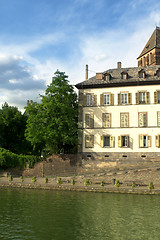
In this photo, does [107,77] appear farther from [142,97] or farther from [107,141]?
[107,141]

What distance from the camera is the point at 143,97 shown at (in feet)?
120

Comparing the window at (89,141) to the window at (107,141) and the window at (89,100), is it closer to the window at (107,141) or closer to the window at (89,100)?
the window at (107,141)

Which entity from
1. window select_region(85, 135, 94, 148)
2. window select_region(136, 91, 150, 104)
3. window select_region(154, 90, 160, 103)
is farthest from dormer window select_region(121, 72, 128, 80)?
window select_region(85, 135, 94, 148)

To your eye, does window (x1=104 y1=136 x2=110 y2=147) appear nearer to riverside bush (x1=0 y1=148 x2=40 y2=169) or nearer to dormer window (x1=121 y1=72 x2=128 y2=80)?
dormer window (x1=121 y1=72 x2=128 y2=80)

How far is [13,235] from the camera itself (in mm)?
12562

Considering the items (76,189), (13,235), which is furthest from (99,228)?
(76,189)

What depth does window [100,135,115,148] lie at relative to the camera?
3641 cm

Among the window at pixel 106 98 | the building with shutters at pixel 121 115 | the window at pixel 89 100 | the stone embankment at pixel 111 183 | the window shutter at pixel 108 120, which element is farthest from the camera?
the window at pixel 89 100

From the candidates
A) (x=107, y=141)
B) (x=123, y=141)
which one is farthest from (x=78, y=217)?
(x=107, y=141)

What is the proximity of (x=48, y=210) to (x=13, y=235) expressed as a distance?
542 centimetres

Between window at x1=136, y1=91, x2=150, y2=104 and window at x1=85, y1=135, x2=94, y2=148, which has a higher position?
window at x1=136, y1=91, x2=150, y2=104

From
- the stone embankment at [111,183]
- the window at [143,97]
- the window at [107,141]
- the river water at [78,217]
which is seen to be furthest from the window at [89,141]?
the river water at [78,217]

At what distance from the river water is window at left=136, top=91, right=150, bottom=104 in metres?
16.0

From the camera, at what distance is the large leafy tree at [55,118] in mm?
35812
